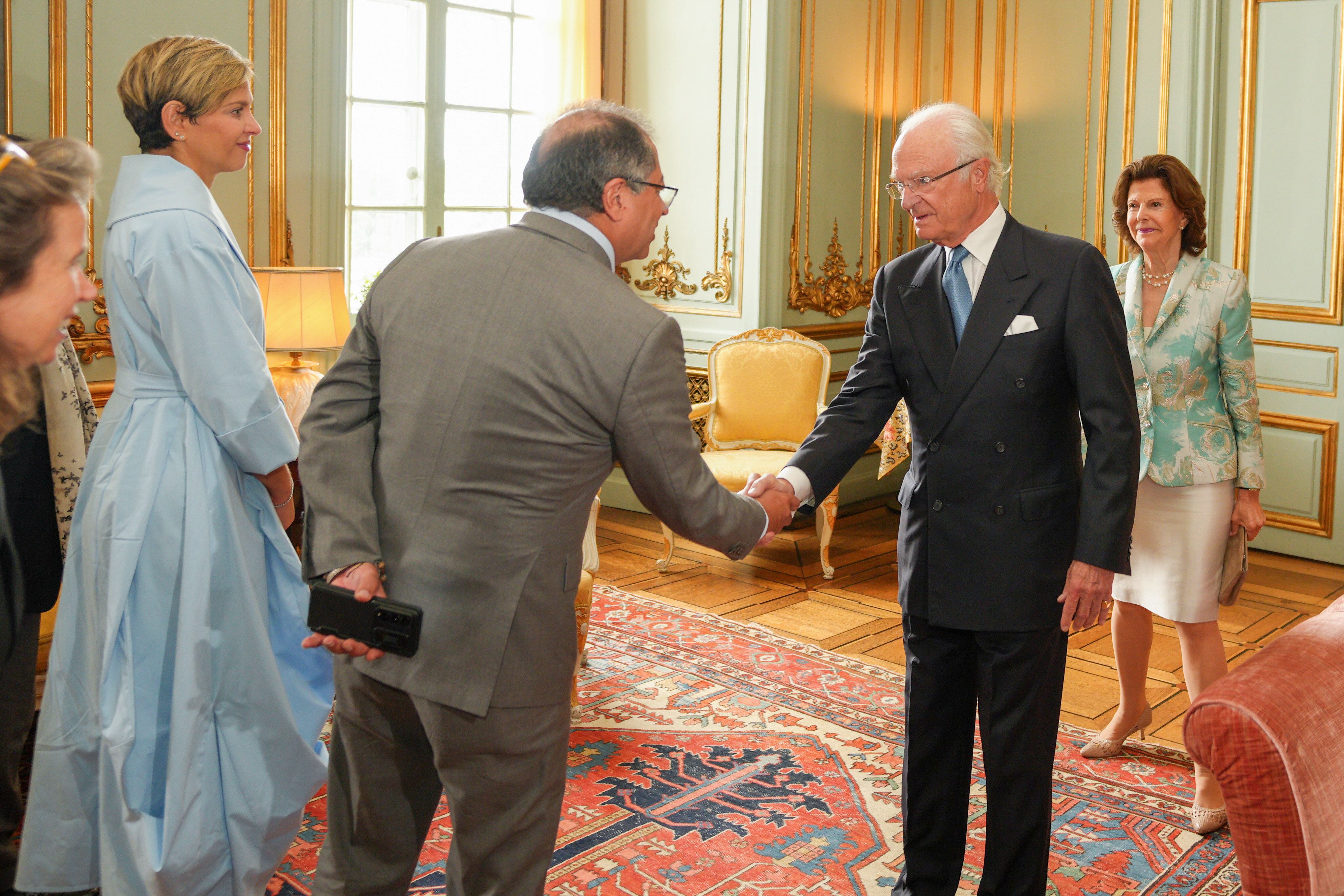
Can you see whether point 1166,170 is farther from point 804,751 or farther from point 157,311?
point 157,311

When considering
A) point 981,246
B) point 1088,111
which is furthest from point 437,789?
point 1088,111

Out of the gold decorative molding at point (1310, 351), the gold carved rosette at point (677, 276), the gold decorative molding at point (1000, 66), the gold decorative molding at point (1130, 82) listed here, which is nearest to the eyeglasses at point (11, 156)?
the gold carved rosette at point (677, 276)

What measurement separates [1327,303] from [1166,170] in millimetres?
→ 3085

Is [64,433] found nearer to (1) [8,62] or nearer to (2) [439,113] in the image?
(1) [8,62]

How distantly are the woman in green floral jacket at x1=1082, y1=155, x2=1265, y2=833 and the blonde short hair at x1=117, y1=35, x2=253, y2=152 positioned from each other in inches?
84.2

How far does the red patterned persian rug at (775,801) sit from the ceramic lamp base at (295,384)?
1329 mm

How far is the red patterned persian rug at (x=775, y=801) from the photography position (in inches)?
100.0

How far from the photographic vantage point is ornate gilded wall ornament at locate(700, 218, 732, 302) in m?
6.00

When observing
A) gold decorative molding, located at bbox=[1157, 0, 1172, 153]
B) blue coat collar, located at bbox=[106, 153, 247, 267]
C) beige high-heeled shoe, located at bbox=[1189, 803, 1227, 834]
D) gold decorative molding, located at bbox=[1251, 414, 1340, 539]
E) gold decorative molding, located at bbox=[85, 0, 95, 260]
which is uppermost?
gold decorative molding, located at bbox=[1157, 0, 1172, 153]

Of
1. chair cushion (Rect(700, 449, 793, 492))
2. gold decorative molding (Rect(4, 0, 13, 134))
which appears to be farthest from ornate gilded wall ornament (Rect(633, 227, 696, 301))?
gold decorative molding (Rect(4, 0, 13, 134))

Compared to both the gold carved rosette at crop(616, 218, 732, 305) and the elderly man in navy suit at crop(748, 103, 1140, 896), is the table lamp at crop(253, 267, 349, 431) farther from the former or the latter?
the elderly man in navy suit at crop(748, 103, 1140, 896)

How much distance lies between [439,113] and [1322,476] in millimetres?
4567

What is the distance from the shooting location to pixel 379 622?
5.05 feet

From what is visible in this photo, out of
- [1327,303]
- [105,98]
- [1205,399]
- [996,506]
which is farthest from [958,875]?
[1327,303]
